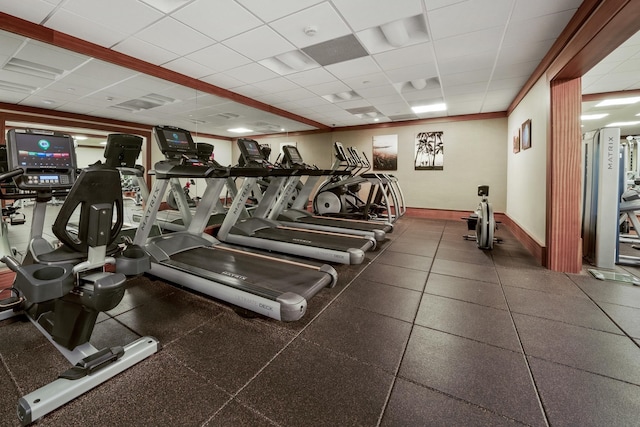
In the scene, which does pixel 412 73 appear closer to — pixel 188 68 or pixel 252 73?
pixel 252 73

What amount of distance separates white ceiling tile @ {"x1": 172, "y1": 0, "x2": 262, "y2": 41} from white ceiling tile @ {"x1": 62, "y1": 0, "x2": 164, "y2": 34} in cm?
29

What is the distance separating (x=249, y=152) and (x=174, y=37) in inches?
64.5

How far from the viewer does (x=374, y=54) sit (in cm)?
389

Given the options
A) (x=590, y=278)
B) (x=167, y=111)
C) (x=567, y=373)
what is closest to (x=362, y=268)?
(x=567, y=373)

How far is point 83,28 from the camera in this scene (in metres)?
3.11

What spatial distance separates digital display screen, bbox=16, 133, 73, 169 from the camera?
1.86 meters

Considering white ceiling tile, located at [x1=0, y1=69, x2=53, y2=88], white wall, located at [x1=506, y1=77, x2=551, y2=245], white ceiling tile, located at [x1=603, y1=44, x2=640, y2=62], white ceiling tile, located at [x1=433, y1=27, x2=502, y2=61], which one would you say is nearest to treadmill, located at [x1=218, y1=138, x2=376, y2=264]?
white wall, located at [x1=506, y1=77, x2=551, y2=245]

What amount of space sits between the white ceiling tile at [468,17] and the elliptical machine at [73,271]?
3.32 meters

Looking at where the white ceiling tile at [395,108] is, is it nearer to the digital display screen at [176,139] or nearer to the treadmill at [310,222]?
the treadmill at [310,222]

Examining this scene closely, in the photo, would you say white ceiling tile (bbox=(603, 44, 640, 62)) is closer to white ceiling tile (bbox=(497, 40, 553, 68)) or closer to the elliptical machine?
white ceiling tile (bbox=(497, 40, 553, 68))

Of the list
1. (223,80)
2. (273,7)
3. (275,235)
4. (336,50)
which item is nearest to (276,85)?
(223,80)

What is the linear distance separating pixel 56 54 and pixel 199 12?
7.83 ft

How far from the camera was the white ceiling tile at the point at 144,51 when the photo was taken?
11.4 feet

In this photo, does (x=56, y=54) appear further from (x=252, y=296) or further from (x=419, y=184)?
(x=419, y=184)
